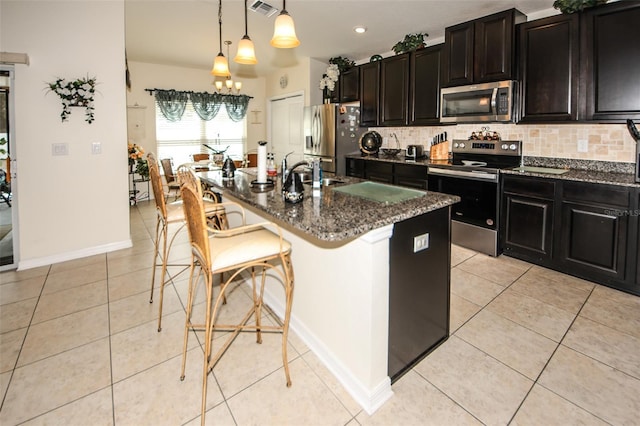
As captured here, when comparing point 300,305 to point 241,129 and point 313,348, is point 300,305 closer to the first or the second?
point 313,348

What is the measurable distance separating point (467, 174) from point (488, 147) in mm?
580

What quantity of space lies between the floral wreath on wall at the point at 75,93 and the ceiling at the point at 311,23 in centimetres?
105

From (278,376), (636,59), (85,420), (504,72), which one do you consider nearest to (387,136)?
(504,72)

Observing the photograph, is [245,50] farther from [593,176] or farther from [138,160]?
[138,160]

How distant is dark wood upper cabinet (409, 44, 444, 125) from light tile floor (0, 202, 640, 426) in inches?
96.0

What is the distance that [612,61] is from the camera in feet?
9.12

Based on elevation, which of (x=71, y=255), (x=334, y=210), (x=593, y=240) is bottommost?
(x=71, y=255)

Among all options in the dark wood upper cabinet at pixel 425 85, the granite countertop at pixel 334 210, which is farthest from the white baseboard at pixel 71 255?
the dark wood upper cabinet at pixel 425 85

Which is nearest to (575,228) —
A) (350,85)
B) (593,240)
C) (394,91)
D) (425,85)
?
(593,240)

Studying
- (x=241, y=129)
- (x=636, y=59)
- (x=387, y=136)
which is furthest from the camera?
(x=241, y=129)

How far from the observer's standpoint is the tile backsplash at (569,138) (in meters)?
3.08

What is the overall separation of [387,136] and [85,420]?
4.93 m

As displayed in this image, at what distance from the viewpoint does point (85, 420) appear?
60.4 inches

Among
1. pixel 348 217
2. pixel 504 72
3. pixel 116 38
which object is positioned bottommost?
pixel 348 217
